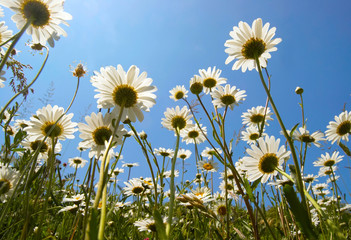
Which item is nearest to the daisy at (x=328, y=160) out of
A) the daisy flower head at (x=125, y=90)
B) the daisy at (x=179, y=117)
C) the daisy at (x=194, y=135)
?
the daisy at (x=194, y=135)

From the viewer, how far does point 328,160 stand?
3.20m

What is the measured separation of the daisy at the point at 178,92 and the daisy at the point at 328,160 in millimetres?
2099

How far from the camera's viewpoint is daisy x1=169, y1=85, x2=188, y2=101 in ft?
9.10

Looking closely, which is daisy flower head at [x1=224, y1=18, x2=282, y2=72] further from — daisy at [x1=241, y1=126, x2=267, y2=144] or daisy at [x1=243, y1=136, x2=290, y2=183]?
daisy at [x1=241, y1=126, x2=267, y2=144]

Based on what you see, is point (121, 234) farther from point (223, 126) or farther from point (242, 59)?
point (242, 59)

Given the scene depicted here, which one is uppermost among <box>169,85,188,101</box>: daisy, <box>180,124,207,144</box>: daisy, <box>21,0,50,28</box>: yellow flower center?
<box>169,85,188,101</box>: daisy

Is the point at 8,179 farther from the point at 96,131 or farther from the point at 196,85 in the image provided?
the point at 196,85

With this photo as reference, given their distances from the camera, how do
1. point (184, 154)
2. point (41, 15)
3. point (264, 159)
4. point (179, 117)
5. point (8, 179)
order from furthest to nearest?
point (184, 154) → point (179, 117) → point (8, 179) → point (264, 159) → point (41, 15)

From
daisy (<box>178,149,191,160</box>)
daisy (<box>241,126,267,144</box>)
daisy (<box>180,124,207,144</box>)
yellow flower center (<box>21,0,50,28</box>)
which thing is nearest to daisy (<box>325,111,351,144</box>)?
daisy (<box>241,126,267,144</box>)

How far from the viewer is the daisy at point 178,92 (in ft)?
9.10

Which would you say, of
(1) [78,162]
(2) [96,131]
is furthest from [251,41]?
(1) [78,162]

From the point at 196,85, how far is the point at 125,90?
115cm

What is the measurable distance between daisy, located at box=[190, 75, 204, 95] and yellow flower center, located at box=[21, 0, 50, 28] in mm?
1233

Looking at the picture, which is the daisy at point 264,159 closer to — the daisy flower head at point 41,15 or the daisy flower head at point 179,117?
the daisy flower head at point 179,117
